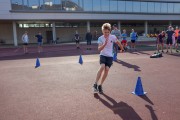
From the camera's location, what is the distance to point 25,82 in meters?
7.37

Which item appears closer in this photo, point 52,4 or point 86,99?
point 86,99

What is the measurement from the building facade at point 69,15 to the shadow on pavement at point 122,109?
27573 mm

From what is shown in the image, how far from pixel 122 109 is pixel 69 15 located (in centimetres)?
2924

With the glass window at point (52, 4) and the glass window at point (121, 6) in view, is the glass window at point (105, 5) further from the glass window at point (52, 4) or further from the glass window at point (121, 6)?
the glass window at point (52, 4)

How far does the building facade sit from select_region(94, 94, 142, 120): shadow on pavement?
27.6m

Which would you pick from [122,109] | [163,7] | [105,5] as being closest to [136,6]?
[163,7]

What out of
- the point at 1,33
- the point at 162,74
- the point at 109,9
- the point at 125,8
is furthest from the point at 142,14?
the point at 162,74

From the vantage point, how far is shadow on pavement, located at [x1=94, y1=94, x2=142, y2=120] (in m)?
4.16

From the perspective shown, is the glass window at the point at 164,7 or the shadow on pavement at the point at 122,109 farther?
the glass window at the point at 164,7

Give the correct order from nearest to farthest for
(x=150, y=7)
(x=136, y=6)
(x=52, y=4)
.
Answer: (x=52, y=4) < (x=136, y=6) < (x=150, y=7)

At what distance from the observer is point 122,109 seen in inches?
179

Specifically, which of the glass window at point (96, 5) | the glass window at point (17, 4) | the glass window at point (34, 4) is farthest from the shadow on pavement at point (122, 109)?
the glass window at point (96, 5)

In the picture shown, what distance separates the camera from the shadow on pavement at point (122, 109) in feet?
13.6

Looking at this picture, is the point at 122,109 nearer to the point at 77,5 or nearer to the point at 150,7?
the point at 77,5
